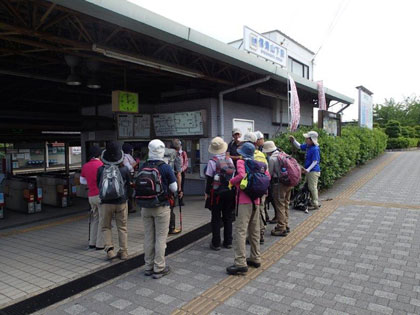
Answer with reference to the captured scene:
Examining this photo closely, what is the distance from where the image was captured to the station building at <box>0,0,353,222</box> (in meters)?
5.24

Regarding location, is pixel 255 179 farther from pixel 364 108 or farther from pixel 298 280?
pixel 364 108

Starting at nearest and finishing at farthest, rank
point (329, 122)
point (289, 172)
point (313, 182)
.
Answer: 1. point (289, 172)
2. point (313, 182)
3. point (329, 122)

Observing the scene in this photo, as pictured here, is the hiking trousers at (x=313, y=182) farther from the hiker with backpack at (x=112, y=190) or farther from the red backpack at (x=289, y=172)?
the hiker with backpack at (x=112, y=190)

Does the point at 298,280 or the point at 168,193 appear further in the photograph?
the point at 168,193

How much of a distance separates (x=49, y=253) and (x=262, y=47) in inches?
281

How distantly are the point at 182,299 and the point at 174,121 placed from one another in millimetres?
7419

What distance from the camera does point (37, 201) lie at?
8773 mm

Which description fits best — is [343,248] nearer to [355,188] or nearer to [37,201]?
[355,188]

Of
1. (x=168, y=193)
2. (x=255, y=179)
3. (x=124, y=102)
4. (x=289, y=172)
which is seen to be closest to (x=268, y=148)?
(x=289, y=172)

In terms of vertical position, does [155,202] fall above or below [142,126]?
below

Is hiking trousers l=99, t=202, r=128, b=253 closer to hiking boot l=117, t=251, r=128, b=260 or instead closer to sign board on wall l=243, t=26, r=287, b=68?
hiking boot l=117, t=251, r=128, b=260

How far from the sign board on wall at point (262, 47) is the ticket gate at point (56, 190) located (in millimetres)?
6503

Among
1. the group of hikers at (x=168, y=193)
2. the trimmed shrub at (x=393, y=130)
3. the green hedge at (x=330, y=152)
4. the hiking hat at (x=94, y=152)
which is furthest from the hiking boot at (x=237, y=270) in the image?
the trimmed shrub at (x=393, y=130)

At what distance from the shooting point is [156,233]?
4.25 meters
